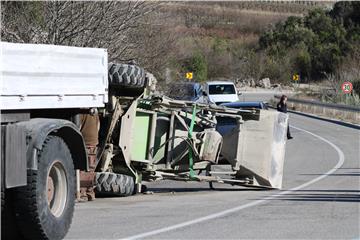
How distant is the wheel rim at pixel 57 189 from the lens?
8219 mm

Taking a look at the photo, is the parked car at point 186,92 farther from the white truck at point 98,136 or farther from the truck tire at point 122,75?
the truck tire at point 122,75

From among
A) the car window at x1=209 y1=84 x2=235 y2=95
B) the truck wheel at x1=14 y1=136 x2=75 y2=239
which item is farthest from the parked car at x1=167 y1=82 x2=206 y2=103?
the truck wheel at x1=14 y1=136 x2=75 y2=239

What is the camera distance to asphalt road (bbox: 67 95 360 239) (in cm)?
922

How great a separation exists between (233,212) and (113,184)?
217cm

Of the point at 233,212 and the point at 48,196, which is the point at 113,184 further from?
the point at 48,196

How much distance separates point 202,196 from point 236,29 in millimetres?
120048

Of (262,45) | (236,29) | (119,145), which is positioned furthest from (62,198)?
(236,29)

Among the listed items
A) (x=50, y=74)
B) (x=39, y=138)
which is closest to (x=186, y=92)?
(x=50, y=74)

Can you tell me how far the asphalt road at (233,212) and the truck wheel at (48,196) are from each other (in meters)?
0.59

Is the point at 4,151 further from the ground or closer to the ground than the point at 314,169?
further from the ground

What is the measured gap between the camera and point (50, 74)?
8375 millimetres

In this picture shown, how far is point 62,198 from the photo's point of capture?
27.7 ft

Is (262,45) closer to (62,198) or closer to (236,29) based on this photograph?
(236,29)

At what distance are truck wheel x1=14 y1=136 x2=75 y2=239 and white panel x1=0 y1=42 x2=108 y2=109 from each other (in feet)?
1.90
